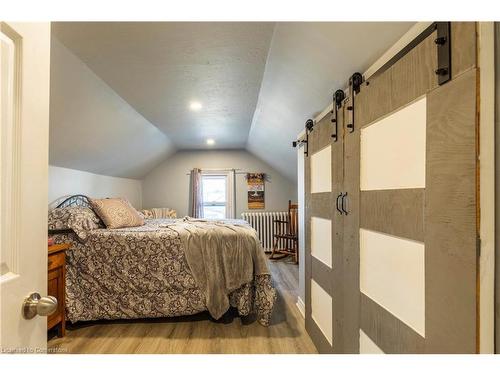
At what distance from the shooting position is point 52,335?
2.10 meters

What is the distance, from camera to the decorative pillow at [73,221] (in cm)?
228

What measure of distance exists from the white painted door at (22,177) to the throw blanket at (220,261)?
172cm

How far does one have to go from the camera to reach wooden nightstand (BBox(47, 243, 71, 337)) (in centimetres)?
194

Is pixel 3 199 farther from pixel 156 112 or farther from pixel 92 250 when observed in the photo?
pixel 156 112

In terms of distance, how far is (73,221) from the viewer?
2318 mm

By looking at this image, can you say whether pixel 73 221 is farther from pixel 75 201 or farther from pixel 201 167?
pixel 201 167

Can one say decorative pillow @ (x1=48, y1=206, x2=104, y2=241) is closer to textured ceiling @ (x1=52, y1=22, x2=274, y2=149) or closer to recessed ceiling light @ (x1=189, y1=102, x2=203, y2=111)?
textured ceiling @ (x1=52, y1=22, x2=274, y2=149)

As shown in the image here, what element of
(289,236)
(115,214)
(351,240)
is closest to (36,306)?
(351,240)

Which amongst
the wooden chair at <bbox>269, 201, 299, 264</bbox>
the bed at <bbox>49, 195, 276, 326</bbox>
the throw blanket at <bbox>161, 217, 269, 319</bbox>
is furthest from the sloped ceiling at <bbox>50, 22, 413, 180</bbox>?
the wooden chair at <bbox>269, 201, 299, 264</bbox>

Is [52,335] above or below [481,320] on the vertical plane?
below

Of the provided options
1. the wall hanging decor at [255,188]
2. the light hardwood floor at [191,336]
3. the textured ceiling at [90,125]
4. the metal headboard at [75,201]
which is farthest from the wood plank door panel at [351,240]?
the wall hanging decor at [255,188]

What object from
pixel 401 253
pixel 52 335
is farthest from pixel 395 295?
pixel 52 335

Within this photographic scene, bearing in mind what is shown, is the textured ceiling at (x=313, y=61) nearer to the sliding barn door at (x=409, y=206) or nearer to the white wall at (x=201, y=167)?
the sliding barn door at (x=409, y=206)
